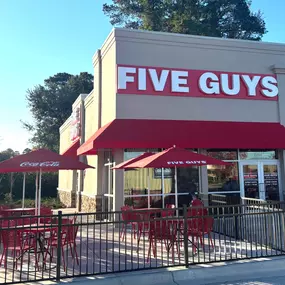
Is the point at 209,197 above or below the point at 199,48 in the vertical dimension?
below

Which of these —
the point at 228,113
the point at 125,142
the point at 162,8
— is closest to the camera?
the point at 125,142

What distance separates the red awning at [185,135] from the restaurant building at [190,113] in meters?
0.04

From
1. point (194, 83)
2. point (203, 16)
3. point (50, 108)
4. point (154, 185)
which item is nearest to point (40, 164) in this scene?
point (154, 185)

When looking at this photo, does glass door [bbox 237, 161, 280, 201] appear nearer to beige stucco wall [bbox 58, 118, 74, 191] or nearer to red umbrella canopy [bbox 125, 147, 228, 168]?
red umbrella canopy [bbox 125, 147, 228, 168]

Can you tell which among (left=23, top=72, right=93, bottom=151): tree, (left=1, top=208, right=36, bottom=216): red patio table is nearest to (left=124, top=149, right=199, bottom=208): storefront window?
(left=1, top=208, right=36, bottom=216): red patio table

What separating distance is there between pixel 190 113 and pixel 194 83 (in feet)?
4.29

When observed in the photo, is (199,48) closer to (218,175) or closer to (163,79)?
(163,79)

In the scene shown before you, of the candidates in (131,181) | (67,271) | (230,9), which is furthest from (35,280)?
(230,9)

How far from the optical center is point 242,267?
6121 millimetres

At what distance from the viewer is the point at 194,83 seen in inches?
510

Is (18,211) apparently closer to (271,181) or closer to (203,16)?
(271,181)

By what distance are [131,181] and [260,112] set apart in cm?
642

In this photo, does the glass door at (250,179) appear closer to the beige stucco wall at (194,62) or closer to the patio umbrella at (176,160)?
the beige stucco wall at (194,62)

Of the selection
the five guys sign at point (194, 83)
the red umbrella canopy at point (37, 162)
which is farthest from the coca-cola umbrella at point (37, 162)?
the five guys sign at point (194, 83)
